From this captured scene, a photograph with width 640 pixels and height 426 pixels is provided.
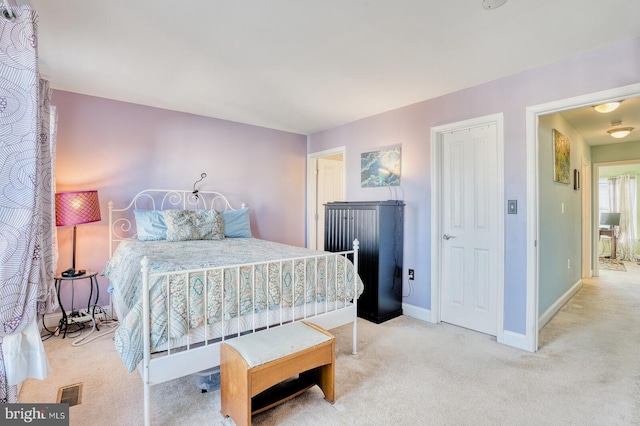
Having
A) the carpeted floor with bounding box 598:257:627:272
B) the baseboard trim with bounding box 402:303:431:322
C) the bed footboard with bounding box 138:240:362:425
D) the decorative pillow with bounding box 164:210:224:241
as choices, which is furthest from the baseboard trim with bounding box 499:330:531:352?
the carpeted floor with bounding box 598:257:627:272

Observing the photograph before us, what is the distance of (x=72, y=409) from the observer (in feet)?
5.88

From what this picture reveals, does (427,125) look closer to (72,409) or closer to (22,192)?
(22,192)

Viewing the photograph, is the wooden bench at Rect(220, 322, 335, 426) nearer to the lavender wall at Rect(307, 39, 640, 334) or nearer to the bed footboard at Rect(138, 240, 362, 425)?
the bed footboard at Rect(138, 240, 362, 425)

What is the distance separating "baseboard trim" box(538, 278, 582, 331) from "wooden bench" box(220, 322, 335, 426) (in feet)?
8.14

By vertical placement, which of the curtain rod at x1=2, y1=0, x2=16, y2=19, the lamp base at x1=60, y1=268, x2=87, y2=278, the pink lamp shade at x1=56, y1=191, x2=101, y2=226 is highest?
the curtain rod at x1=2, y1=0, x2=16, y2=19

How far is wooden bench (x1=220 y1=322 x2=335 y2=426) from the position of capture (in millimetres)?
1550

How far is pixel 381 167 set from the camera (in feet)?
12.3

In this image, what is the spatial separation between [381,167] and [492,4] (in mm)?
2111

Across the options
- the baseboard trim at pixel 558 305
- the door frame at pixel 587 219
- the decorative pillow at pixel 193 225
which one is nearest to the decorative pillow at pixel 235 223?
the decorative pillow at pixel 193 225

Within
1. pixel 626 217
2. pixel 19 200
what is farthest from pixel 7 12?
pixel 626 217

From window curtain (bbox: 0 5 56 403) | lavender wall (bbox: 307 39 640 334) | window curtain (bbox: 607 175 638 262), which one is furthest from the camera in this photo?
window curtain (bbox: 607 175 638 262)

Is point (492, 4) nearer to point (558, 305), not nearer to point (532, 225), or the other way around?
point (532, 225)

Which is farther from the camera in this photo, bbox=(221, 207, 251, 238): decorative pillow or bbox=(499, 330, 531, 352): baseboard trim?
bbox=(221, 207, 251, 238): decorative pillow

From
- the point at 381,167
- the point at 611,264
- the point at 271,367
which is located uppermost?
the point at 381,167
